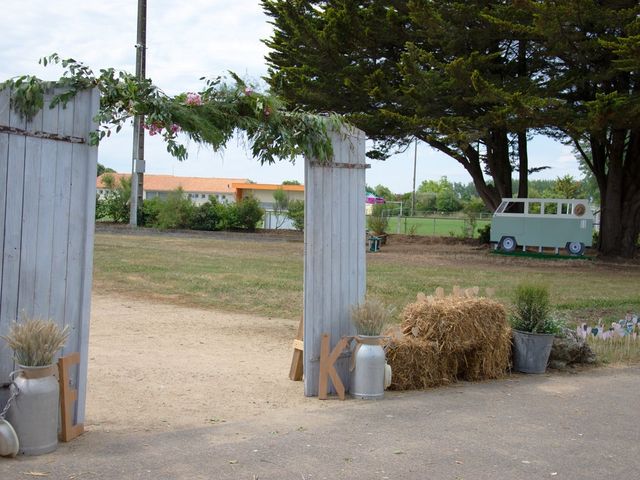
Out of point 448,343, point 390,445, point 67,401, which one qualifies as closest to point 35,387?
point 67,401

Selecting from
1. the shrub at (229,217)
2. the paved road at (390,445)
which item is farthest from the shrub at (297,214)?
the paved road at (390,445)

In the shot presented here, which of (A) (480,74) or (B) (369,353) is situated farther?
(A) (480,74)

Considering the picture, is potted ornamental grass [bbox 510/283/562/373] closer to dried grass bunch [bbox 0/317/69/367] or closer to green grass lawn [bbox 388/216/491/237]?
dried grass bunch [bbox 0/317/69/367]

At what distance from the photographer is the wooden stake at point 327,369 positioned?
7207 mm

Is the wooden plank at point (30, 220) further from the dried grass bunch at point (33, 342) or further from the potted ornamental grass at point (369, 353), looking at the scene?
the potted ornamental grass at point (369, 353)

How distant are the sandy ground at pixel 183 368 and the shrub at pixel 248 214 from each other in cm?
2667

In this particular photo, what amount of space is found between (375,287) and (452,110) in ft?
35.4

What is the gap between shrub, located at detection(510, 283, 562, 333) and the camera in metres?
8.72

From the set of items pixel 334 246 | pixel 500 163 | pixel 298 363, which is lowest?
pixel 298 363

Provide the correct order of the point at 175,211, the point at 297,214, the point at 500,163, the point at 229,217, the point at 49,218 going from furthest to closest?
the point at 297,214
the point at 229,217
the point at 175,211
the point at 500,163
the point at 49,218

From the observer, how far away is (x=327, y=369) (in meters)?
7.21

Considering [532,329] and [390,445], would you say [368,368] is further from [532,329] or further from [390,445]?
[532,329]

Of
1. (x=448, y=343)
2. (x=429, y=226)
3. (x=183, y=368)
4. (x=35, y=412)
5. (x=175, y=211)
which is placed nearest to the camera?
(x=35, y=412)

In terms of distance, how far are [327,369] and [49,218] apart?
9.87 ft
